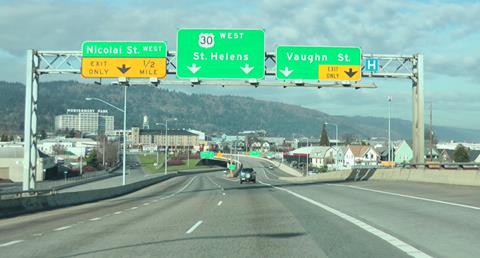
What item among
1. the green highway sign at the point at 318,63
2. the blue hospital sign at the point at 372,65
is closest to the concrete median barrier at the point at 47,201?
the green highway sign at the point at 318,63

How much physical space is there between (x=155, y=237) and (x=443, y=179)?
80.0 ft

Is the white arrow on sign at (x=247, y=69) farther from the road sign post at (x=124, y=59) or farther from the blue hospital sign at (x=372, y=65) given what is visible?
the blue hospital sign at (x=372, y=65)

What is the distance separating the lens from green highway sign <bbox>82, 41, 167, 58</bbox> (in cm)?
3172

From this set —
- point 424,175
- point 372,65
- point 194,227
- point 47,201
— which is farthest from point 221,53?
point 194,227

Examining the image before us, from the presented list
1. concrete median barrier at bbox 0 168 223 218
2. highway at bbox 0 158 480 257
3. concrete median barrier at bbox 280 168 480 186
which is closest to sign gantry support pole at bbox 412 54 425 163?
concrete median barrier at bbox 280 168 480 186

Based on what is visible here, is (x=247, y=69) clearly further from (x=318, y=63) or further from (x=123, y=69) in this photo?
(x=123, y=69)

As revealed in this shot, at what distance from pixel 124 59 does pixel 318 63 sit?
1040 cm

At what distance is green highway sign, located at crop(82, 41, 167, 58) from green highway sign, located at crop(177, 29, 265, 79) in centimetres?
117

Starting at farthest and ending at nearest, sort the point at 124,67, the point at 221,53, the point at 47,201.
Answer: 1. the point at 221,53
2. the point at 124,67
3. the point at 47,201

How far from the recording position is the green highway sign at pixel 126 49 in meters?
31.7

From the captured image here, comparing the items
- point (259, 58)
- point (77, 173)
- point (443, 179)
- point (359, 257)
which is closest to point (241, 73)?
point (259, 58)

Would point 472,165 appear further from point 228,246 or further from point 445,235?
point 228,246

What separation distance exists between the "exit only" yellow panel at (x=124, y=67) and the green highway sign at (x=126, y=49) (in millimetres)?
216

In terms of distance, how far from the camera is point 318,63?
3231cm
